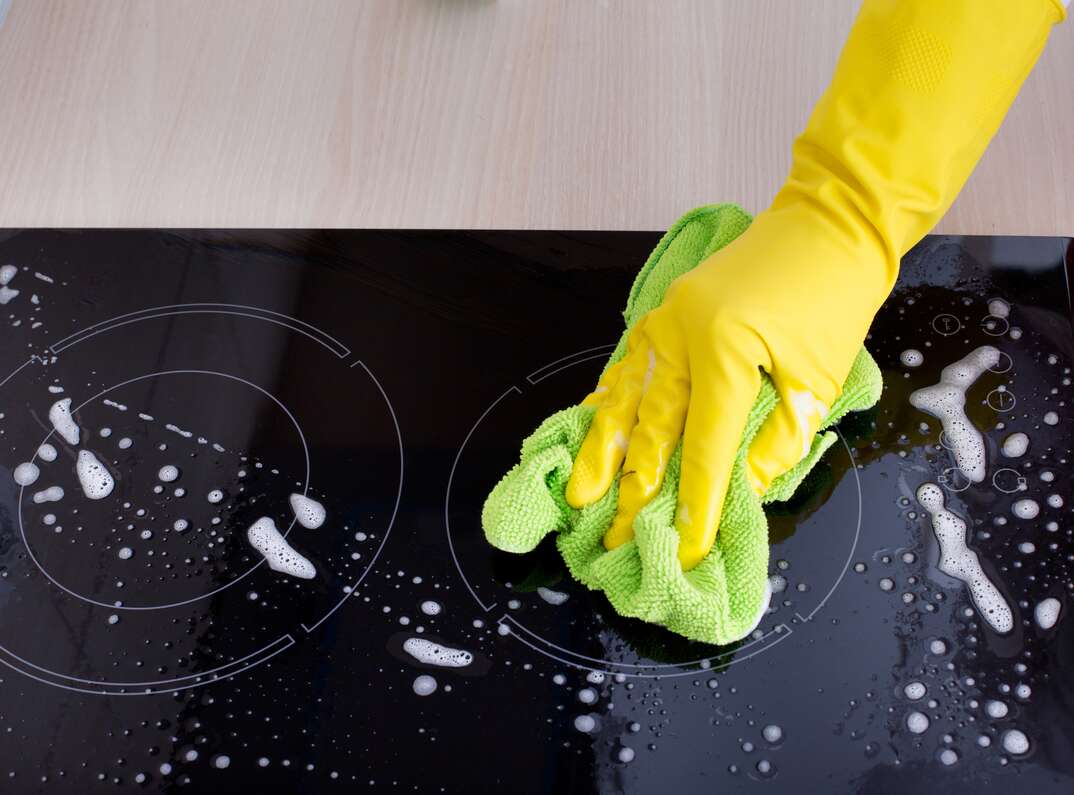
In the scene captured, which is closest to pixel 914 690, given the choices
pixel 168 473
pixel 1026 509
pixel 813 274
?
pixel 1026 509

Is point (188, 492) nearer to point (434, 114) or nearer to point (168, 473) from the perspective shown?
point (168, 473)

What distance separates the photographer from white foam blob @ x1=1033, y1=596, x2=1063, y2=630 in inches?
25.3

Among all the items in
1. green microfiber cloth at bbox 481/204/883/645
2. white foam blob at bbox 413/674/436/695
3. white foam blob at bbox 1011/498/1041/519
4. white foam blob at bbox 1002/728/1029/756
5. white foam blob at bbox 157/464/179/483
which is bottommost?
white foam blob at bbox 413/674/436/695

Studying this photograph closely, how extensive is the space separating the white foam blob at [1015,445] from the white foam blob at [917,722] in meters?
0.20

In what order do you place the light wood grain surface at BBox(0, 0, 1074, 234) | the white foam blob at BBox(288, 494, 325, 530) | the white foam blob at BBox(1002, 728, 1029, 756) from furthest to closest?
the light wood grain surface at BBox(0, 0, 1074, 234), the white foam blob at BBox(288, 494, 325, 530), the white foam blob at BBox(1002, 728, 1029, 756)

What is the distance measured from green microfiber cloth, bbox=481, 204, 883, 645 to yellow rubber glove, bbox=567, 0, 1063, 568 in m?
0.01

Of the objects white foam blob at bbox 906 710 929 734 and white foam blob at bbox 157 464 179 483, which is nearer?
white foam blob at bbox 906 710 929 734

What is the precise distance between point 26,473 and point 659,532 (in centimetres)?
48

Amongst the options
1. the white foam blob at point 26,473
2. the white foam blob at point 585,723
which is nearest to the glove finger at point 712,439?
the white foam blob at point 585,723

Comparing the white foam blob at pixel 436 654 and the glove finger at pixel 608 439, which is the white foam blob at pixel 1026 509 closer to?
the glove finger at pixel 608 439

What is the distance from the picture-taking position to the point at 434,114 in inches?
36.0

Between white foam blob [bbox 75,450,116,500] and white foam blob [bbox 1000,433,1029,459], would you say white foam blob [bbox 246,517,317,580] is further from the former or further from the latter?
white foam blob [bbox 1000,433,1029,459]

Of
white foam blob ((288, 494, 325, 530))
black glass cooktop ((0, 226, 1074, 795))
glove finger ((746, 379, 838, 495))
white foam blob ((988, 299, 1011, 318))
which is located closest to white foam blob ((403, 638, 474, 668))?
black glass cooktop ((0, 226, 1074, 795))

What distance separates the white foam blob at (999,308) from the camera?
2.50 ft
